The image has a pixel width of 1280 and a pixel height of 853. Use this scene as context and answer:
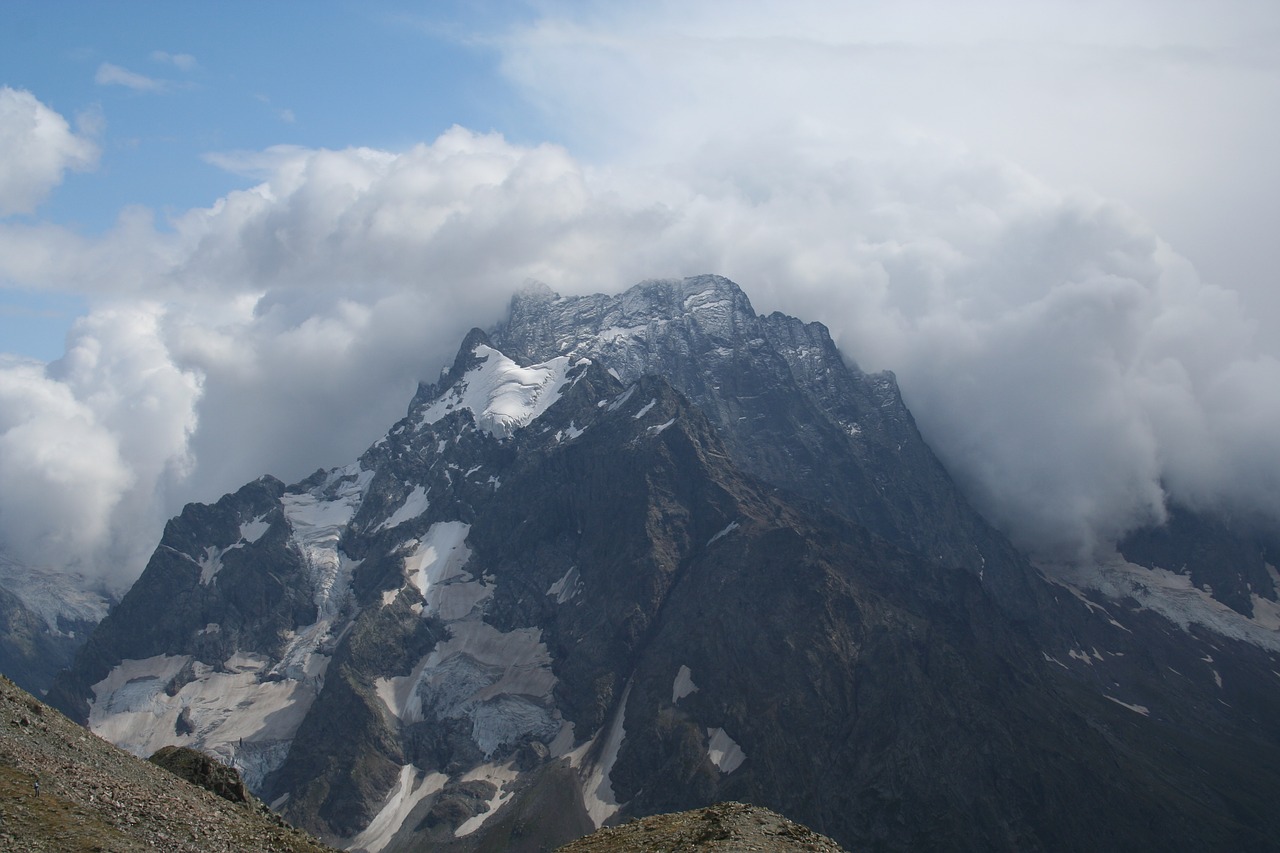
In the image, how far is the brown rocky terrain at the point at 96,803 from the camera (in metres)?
84.7

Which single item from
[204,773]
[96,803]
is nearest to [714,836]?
[96,803]

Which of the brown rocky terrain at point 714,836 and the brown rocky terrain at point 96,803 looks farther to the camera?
the brown rocky terrain at point 714,836

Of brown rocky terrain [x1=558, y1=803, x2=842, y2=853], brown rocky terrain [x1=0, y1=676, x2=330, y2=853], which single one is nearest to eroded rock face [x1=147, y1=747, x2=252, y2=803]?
brown rocky terrain [x1=0, y1=676, x2=330, y2=853]

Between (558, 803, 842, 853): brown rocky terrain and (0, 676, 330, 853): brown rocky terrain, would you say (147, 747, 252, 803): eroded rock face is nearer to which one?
(0, 676, 330, 853): brown rocky terrain

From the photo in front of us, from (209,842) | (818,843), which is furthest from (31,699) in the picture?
(818,843)

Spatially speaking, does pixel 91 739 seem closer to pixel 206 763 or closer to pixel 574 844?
pixel 206 763

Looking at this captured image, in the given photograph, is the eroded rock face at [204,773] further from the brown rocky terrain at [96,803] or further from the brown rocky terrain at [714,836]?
the brown rocky terrain at [714,836]

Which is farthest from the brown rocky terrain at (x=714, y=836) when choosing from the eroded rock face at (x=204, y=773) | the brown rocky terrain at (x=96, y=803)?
the eroded rock face at (x=204, y=773)

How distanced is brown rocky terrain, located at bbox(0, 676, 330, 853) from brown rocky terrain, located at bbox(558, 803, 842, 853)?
28327 mm

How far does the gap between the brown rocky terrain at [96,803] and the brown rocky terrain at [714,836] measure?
28327 mm

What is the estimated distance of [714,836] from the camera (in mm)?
99125

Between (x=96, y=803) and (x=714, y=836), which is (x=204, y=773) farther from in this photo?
(x=714, y=836)

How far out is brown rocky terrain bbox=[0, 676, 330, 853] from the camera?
84.7m

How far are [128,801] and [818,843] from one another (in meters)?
61.7
